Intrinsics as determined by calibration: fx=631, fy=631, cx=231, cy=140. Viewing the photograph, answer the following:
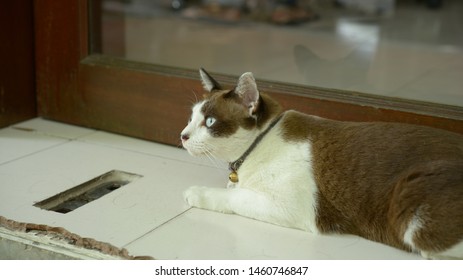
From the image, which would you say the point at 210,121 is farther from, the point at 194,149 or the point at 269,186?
the point at 269,186

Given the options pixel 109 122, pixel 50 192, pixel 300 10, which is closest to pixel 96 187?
pixel 50 192

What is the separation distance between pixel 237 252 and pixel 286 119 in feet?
1.23

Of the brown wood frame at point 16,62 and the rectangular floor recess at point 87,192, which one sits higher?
the brown wood frame at point 16,62

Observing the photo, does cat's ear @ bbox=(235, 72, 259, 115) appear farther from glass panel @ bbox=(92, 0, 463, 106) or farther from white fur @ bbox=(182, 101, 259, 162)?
glass panel @ bbox=(92, 0, 463, 106)

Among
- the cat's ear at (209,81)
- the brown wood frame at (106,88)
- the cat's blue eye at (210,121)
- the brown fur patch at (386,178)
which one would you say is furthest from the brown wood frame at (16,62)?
the brown fur patch at (386,178)

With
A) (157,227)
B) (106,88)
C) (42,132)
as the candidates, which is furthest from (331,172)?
(42,132)

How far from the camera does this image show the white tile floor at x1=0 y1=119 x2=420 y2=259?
143cm

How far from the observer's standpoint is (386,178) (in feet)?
4.61

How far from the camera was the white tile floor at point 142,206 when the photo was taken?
1427 mm

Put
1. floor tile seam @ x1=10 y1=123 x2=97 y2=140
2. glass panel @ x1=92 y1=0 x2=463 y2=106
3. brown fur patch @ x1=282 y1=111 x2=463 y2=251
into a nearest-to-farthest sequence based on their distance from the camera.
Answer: brown fur patch @ x1=282 y1=111 x2=463 y2=251 < floor tile seam @ x1=10 y1=123 x2=97 y2=140 < glass panel @ x1=92 y1=0 x2=463 y2=106

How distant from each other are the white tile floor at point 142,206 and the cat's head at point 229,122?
18cm

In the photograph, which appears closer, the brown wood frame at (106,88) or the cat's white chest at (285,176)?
the cat's white chest at (285,176)

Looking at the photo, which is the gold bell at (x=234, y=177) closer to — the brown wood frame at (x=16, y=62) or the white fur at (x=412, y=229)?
the white fur at (x=412, y=229)

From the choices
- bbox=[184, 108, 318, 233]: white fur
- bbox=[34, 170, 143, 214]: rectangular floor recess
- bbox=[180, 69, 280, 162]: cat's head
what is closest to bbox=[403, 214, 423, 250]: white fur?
bbox=[184, 108, 318, 233]: white fur
